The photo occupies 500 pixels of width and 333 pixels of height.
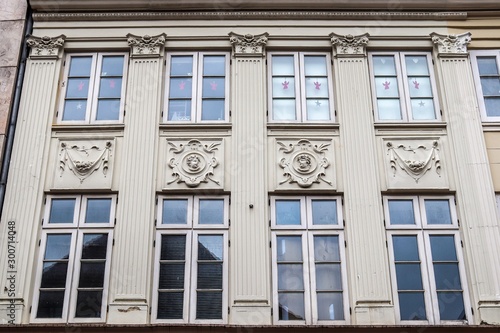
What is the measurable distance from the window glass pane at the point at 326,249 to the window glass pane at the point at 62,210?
4.32 meters

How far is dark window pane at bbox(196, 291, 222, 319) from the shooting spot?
10227 millimetres

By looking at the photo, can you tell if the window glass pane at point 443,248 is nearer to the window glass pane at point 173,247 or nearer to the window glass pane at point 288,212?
the window glass pane at point 288,212

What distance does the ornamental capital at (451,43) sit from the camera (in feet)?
40.3

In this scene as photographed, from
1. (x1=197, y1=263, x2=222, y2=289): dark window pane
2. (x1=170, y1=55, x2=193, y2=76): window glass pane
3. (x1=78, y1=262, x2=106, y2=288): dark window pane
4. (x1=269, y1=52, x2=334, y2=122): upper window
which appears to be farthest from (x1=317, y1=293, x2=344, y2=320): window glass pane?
(x1=170, y1=55, x2=193, y2=76): window glass pane

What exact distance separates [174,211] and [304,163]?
2479 mm

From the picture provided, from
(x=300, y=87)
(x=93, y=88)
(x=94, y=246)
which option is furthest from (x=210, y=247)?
(x=93, y=88)

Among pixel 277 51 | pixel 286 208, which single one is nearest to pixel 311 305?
pixel 286 208

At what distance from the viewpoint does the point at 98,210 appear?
11055 millimetres

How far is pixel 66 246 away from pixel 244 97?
166 inches

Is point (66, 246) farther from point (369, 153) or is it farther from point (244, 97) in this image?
point (369, 153)

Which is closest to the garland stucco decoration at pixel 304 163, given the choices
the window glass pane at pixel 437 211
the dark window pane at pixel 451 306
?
the window glass pane at pixel 437 211

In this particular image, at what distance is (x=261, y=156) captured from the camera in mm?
11336

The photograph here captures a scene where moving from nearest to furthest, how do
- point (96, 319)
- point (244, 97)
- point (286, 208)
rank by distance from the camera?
point (96, 319)
point (286, 208)
point (244, 97)

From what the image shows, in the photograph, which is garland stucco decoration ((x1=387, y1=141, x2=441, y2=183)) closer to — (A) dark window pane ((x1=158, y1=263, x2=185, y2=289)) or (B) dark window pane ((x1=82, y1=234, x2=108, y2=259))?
(A) dark window pane ((x1=158, y1=263, x2=185, y2=289))
